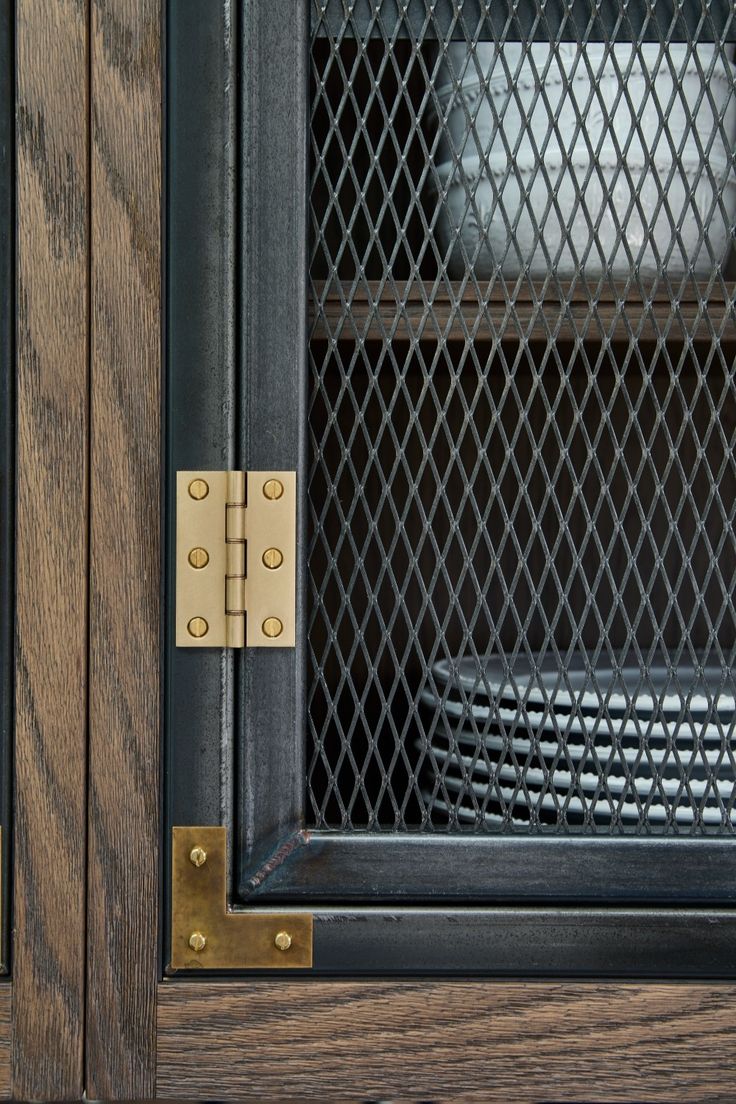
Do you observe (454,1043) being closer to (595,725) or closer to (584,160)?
(595,725)

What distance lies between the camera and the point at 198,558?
0.41m

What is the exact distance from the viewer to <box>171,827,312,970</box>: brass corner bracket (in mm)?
412

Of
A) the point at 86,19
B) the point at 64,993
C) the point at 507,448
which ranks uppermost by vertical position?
the point at 86,19

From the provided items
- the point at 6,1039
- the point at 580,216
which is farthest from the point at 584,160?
the point at 6,1039

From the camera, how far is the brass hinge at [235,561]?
414 mm

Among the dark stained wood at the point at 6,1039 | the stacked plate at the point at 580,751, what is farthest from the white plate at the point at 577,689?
the dark stained wood at the point at 6,1039

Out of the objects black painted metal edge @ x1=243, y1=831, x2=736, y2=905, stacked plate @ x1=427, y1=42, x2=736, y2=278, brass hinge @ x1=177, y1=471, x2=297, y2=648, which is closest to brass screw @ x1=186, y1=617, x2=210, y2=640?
brass hinge @ x1=177, y1=471, x2=297, y2=648

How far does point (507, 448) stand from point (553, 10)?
0.21 meters

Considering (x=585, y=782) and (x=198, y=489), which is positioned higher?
(x=198, y=489)

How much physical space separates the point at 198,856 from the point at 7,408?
0.22 metres

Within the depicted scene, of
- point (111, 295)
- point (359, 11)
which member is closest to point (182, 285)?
point (111, 295)

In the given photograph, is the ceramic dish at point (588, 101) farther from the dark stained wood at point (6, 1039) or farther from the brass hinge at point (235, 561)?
the dark stained wood at point (6, 1039)

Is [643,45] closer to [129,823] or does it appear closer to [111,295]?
[111,295]

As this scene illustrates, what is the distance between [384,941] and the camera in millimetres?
414
